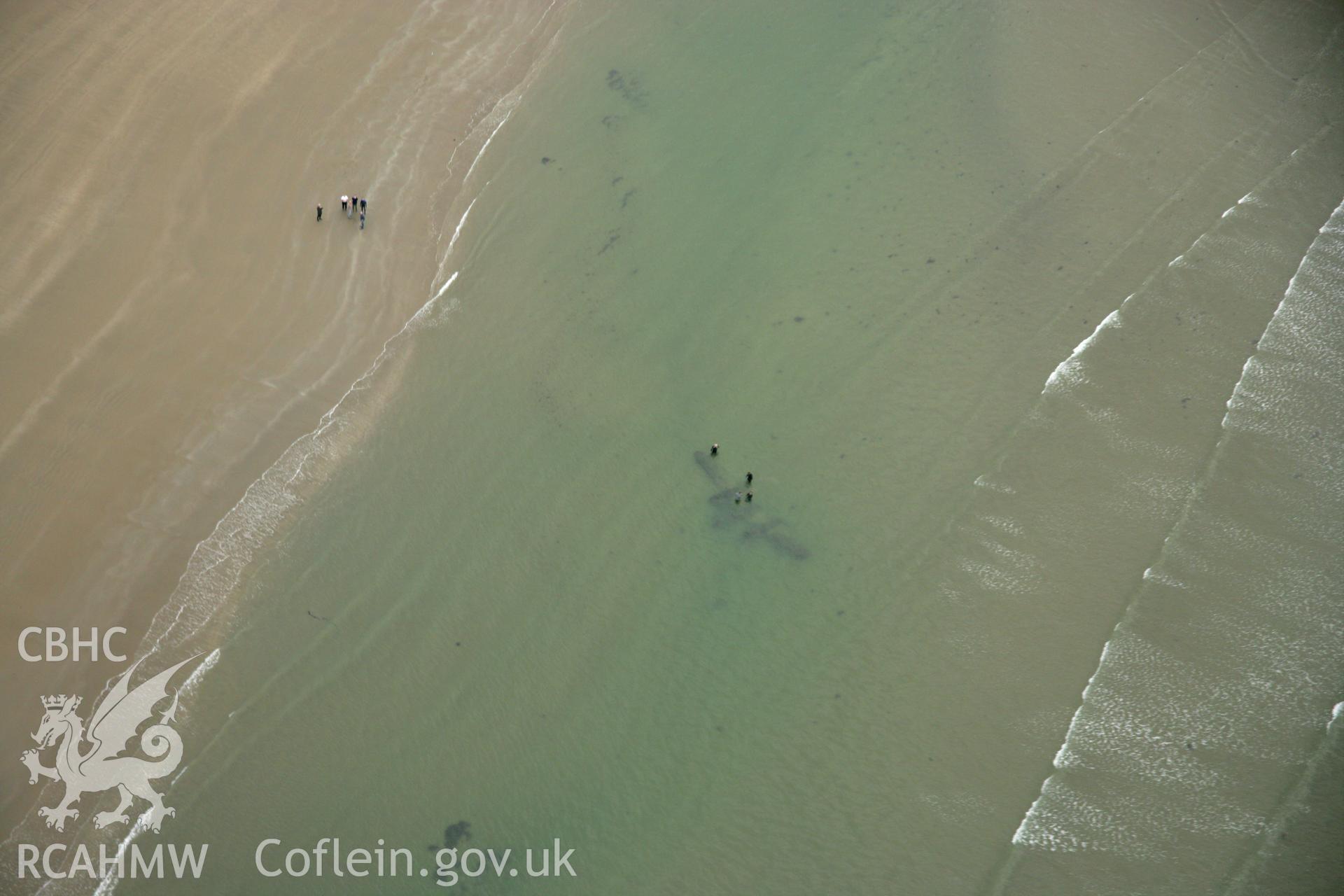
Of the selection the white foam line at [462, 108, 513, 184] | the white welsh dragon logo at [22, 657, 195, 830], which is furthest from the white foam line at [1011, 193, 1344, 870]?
the white foam line at [462, 108, 513, 184]

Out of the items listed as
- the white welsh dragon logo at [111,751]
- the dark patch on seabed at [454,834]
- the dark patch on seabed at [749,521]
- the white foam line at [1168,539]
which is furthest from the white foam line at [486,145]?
the white foam line at [1168,539]

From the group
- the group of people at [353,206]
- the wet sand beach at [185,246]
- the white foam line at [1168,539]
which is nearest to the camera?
the white foam line at [1168,539]

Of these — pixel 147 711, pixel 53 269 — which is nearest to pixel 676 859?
pixel 147 711

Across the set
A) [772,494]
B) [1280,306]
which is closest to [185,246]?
[772,494]

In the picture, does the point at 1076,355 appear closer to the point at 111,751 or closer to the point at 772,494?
the point at 772,494

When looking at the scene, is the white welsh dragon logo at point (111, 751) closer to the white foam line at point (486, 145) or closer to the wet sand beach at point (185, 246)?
the wet sand beach at point (185, 246)

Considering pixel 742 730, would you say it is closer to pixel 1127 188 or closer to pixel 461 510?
pixel 461 510
